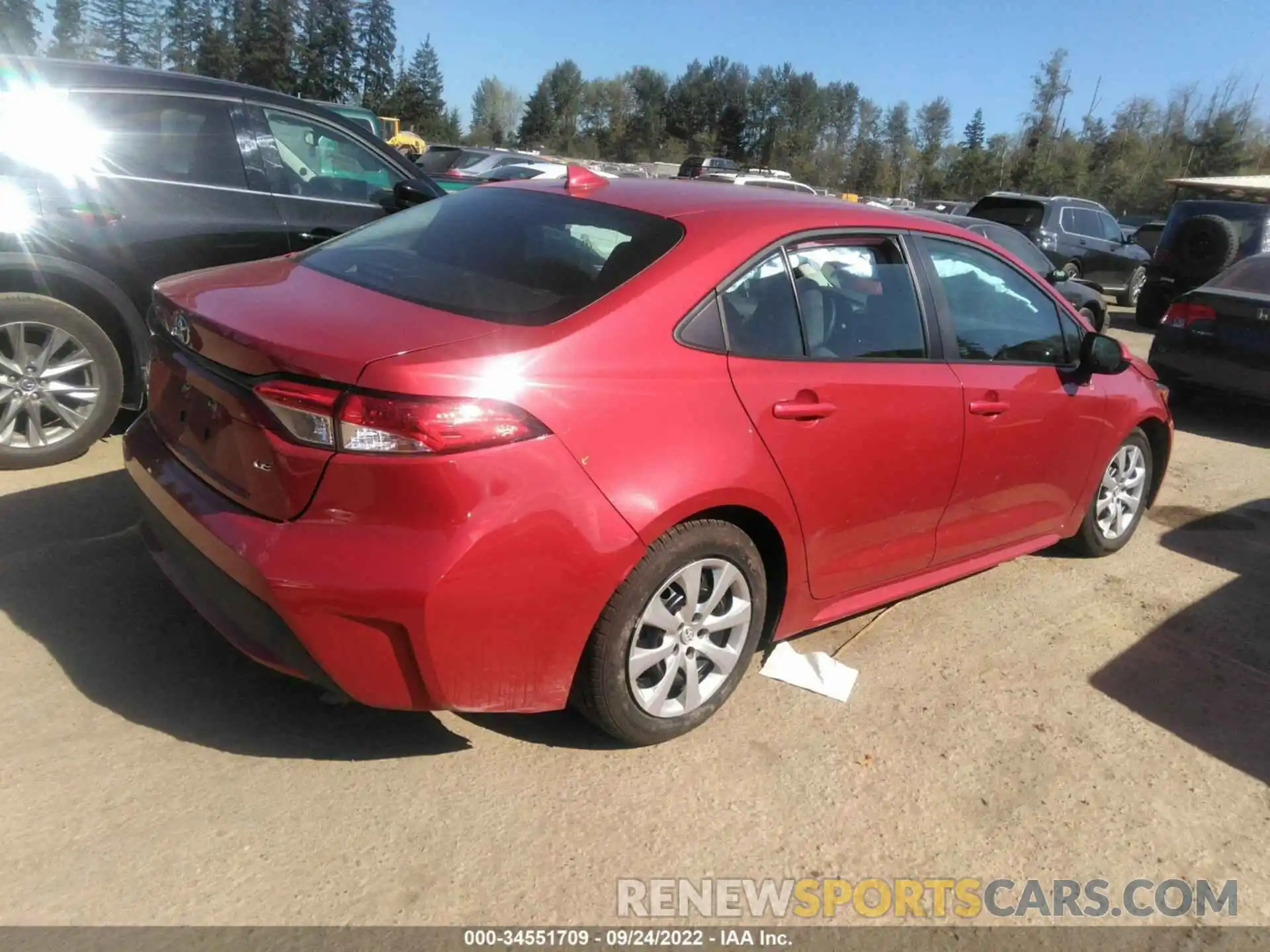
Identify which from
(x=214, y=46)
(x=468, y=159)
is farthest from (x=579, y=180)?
(x=214, y=46)

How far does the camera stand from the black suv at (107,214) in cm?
442

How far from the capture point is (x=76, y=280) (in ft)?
14.8

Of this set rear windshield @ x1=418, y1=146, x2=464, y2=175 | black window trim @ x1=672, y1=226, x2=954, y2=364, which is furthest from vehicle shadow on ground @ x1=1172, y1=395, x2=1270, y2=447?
rear windshield @ x1=418, y1=146, x2=464, y2=175

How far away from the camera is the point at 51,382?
14.8 feet

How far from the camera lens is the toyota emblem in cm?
286

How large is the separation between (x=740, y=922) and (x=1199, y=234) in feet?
41.6

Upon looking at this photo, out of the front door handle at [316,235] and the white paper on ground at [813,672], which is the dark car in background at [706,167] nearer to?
the front door handle at [316,235]

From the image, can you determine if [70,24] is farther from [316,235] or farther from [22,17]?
[316,235]

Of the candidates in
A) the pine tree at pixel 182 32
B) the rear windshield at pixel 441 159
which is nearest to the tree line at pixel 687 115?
the pine tree at pixel 182 32

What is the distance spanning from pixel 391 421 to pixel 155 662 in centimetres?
145

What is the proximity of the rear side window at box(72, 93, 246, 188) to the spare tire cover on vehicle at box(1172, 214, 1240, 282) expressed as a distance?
11.4 m

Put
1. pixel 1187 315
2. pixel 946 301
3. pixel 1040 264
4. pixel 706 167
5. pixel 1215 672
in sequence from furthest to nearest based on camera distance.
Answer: pixel 706 167 < pixel 1040 264 < pixel 1187 315 < pixel 1215 672 < pixel 946 301

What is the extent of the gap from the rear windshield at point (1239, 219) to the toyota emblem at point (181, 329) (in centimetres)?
1275

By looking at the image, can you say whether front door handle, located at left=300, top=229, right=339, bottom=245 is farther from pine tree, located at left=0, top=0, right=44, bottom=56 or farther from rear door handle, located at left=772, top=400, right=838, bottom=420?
pine tree, located at left=0, top=0, right=44, bottom=56
